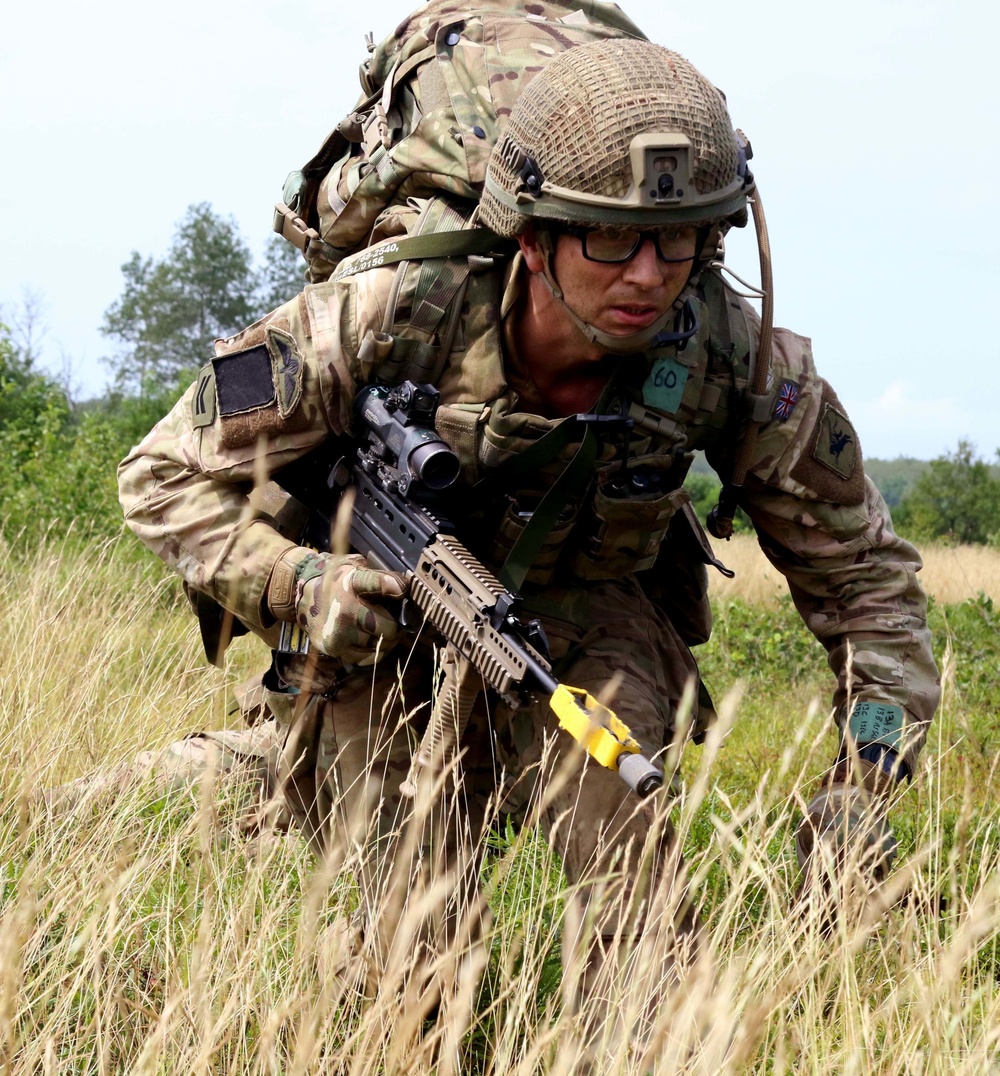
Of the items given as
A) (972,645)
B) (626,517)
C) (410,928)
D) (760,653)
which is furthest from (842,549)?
(760,653)

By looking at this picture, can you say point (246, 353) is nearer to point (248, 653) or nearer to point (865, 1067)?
point (865, 1067)

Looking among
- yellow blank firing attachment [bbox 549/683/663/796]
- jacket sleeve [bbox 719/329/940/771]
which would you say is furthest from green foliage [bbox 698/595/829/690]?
yellow blank firing attachment [bbox 549/683/663/796]

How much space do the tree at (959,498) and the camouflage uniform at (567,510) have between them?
104 feet

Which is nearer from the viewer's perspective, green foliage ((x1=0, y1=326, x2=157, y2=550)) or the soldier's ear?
the soldier's ear

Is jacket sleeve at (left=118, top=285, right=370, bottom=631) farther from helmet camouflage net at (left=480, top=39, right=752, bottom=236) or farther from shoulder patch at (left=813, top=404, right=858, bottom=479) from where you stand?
shoulder patch at (left=813, top=404, right=858, bottom=479)

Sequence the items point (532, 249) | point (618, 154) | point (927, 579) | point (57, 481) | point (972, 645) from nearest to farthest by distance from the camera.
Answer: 1. point (618, 154)
2. point (532, 249)
3. point (972, 645)
4. point (57, 481)
5. point (927, 579)

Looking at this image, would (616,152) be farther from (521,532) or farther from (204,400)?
(204,400)

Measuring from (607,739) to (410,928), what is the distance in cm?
80

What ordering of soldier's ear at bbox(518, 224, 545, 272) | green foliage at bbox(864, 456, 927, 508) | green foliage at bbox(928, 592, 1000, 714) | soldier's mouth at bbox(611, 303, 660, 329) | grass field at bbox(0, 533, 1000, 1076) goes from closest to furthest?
grass field at bbox(0, 533, 1000, 1076)
soldier's mouth at bbox(611, 303, 660, 329)
soldier's ear at bbox(518, 224, 545, 272)
green foliage at bbox(928, 592, 1000, 714)
green foliage at bbox(864, 456, 927, 508)

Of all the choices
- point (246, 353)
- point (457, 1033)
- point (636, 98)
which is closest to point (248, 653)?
point (246, 353)

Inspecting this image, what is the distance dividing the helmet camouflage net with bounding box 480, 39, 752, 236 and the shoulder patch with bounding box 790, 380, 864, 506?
679mm

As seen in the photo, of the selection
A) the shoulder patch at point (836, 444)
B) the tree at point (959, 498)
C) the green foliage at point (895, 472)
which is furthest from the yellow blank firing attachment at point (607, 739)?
the green foliage at point (895, 472)

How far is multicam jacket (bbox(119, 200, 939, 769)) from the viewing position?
11.0 ft

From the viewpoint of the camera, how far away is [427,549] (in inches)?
124
